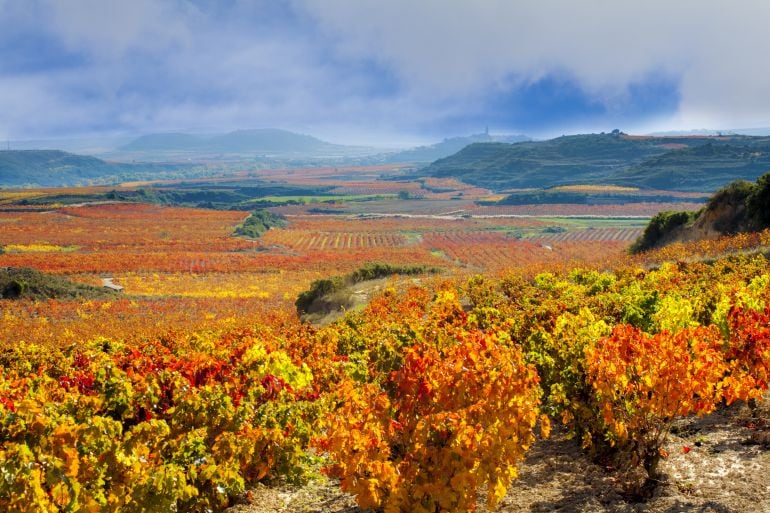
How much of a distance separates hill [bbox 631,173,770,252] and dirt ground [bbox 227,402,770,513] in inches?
1337

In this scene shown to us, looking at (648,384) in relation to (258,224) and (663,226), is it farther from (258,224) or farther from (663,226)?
(258,224)

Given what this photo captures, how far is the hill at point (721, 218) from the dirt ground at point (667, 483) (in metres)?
33.9

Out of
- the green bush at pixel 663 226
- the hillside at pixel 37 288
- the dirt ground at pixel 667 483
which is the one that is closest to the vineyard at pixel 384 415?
the dirt ground at pixel 667 483

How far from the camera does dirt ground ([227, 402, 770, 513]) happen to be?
7773 millimetres

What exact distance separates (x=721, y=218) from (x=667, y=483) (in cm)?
4122

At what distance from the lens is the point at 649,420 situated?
8.11 m

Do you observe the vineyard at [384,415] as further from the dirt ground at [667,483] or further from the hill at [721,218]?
the hill at [721,218]

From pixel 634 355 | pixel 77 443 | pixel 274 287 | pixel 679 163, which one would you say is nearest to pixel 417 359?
pixel 634 355

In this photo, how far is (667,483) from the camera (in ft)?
26.8

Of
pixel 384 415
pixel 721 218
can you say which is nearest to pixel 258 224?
pixel 721 218

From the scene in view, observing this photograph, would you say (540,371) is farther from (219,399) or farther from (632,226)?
(632,226)

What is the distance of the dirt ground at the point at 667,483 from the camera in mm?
7773

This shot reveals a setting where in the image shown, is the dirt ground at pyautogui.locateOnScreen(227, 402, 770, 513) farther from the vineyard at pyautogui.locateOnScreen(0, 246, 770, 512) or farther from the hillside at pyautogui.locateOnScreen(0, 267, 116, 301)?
the hillside at pyautogui.locateOnScreen(0, 267, 116, 301)

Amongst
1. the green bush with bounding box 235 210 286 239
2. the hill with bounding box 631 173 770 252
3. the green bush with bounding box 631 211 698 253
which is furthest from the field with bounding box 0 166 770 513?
the green bush with bounding box 235 210 286 239
